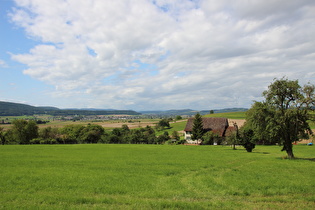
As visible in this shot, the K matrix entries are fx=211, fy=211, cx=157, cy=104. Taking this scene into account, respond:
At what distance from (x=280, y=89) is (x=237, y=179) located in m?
19.8

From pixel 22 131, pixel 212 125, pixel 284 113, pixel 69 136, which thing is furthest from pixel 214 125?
pixel 22 131

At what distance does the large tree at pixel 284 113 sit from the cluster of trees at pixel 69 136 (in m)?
56.9

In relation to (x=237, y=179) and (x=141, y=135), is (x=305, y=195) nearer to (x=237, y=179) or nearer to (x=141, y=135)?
(x=237, y=179)

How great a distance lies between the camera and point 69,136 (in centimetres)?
9962

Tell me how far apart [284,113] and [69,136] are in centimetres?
9226

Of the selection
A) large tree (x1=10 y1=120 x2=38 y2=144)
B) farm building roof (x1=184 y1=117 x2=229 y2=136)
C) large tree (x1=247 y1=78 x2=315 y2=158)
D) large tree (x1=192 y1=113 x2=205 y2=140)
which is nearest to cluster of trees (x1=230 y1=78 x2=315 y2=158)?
large tree (x1=247 y1=78 x2=315 y2=158)

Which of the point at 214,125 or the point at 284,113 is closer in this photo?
the point at 284,113

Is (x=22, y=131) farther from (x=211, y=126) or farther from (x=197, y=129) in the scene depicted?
(x=211, y=126)

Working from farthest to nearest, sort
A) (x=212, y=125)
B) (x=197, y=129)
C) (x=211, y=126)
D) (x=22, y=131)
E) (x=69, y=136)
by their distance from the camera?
(x=69, y=136), (x=212, y=125), (x=211, y=126), (x=22, y=131), (x=197, y=129)

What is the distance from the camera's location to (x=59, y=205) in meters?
11.5

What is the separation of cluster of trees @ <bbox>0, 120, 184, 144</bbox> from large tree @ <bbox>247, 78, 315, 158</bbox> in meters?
56.9

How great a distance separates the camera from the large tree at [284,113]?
30.4 m

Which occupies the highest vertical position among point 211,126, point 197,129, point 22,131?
point 211,126

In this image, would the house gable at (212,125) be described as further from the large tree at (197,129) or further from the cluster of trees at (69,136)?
the cluster of trees at (69,136)
